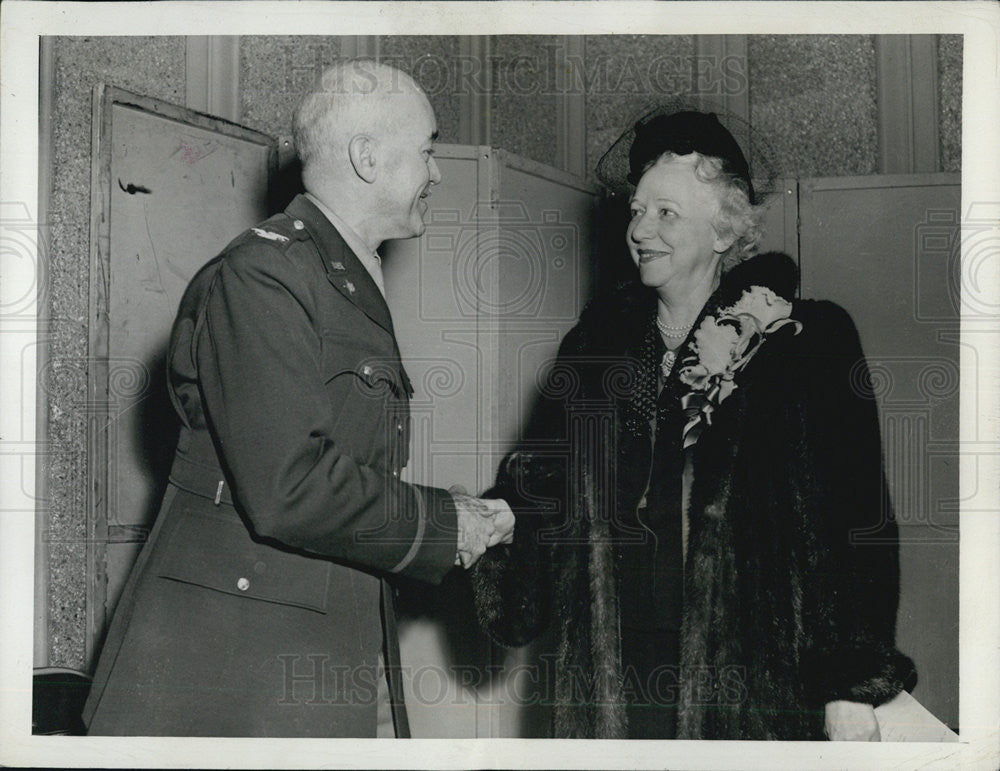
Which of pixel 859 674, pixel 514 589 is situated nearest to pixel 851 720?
pixel 859 674

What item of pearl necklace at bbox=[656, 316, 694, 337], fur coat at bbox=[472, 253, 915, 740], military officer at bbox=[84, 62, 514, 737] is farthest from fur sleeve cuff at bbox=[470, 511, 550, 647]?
pearl necklace at bbox=[656, 316, 694, 337]

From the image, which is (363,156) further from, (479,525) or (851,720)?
(851,720)

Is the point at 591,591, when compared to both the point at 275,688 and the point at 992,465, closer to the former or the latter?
the point at 275,688

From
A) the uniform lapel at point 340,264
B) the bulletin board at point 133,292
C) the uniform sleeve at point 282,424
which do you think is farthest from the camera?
the bulletin board at point 133,292

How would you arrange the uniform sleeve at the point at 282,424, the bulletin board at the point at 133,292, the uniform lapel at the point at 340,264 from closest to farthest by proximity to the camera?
1. the uniform sleeve at the point at 282,424
2. the uniform lapel at the point at 340,264
3. the bulletin board at the point at 133,292

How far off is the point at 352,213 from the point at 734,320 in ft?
2.41

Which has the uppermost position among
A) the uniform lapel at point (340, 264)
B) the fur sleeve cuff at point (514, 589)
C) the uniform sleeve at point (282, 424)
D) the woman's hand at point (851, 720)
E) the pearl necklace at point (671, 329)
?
the uniform lapel at point (340, 264)

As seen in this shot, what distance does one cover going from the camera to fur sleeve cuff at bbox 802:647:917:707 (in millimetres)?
1678

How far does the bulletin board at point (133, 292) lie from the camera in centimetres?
179

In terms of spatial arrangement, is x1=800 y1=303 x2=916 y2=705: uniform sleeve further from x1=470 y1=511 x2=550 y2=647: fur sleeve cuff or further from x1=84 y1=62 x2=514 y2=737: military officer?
x1=84 y1=62 x2=514 y2=737: military officer

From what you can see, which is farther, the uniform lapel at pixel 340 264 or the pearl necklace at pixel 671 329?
the pearl necklace at pixel 671 329

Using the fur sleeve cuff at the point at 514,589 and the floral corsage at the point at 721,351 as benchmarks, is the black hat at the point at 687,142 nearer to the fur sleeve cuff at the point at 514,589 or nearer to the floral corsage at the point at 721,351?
the floral corsage at the point at 721,351

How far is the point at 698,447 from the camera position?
5.90ft

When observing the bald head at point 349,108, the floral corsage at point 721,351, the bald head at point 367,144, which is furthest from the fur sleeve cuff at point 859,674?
the bald head at point 349,108
